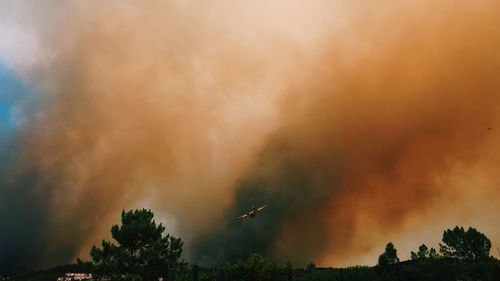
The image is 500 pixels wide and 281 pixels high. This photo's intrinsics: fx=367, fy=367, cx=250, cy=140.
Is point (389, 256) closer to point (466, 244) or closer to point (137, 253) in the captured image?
point (466, 244)

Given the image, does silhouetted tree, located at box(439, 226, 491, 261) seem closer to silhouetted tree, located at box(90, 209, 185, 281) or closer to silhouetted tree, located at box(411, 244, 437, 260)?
silhouetted tree, located at box(411, 244, 437, 260)

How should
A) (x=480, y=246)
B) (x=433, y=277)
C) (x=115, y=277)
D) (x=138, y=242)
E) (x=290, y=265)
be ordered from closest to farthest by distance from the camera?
(x=115, y=277)
(x=138, y=242)
(x=290, y=265)
(x=433, y=277)
(x=480, y=246)

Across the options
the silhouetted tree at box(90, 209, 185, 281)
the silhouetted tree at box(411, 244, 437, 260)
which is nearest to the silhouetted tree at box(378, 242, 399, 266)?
the silhouetted tree at box(411, 244, 437, 260)

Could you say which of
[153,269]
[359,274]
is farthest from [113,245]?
[359,274]

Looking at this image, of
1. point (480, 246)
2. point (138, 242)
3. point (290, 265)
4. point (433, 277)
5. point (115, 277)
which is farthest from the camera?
point (480, 246)

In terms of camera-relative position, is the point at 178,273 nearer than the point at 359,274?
Yes

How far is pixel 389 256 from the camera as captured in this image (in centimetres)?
11225

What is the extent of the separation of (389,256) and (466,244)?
72.1 ft

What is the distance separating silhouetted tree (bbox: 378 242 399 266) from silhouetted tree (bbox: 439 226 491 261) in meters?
13.5

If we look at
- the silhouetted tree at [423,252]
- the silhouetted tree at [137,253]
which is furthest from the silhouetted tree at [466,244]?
the silhouetted tree at [137,253]

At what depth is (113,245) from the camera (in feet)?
146

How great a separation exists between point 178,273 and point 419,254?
3649 inches

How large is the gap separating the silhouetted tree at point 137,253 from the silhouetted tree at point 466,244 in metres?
93.0

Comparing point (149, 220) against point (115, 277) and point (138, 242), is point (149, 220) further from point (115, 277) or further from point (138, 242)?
point (115, 277)
